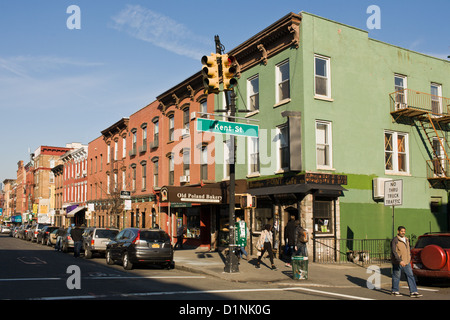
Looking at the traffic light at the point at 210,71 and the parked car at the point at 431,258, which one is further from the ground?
the traffic light at the point at 210,71

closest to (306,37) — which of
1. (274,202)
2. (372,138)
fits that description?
(372,138)

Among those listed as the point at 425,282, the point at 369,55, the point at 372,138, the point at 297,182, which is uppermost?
the point at 369,55

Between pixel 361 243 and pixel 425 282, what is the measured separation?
6531 millimetres

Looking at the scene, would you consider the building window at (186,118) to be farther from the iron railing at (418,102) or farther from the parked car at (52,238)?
the iron railing at (418,102)

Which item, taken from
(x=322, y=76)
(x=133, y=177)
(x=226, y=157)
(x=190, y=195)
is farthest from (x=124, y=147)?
(x=322, y=76)

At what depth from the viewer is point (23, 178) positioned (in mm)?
103375

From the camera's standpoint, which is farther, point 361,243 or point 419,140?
point 419,140

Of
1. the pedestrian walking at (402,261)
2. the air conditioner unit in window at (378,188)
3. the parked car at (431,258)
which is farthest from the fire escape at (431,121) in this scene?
the pedestrian walking at (402,261)

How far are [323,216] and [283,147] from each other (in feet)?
12.3

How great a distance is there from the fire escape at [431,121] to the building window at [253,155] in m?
7.04

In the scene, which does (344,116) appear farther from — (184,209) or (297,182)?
(184,209)

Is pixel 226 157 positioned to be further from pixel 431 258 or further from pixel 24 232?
pixel 24 232

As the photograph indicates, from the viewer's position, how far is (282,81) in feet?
71.2

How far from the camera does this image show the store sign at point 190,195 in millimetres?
21359
